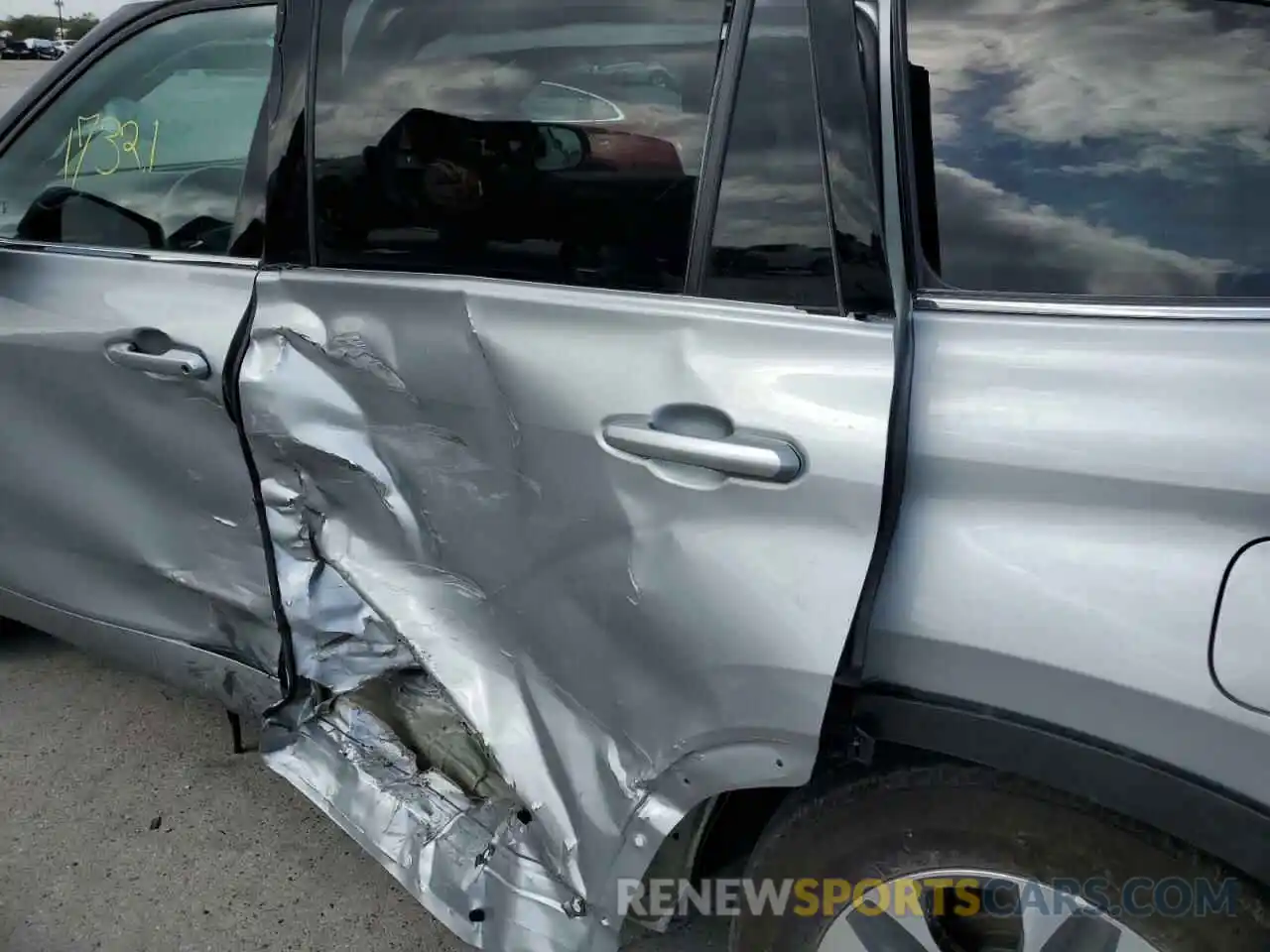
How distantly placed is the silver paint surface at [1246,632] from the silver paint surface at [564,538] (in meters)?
0.40

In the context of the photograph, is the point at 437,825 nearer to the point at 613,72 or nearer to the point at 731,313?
the point at 731,313

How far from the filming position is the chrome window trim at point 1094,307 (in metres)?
1.25

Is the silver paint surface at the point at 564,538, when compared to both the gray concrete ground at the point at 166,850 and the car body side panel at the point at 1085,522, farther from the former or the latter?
the gray concrete ground at the point at 166,850

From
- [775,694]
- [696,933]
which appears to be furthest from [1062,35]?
[696,933]

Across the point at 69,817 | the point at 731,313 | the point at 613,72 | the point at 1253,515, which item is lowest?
the point at 69,817

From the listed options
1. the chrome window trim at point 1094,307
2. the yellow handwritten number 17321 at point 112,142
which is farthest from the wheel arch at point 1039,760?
the yellow handwritten number 17321 at point 112,142

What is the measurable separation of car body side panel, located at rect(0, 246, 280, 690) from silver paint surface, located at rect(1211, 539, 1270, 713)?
165cm

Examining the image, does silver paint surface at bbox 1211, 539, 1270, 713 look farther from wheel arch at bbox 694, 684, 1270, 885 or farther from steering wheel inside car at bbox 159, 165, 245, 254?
steering wheel inside car at bbox 159, 165, 245, 254

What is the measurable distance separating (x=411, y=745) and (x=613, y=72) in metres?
1.34

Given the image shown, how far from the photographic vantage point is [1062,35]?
54.6 inches

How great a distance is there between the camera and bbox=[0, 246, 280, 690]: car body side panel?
6.77ft

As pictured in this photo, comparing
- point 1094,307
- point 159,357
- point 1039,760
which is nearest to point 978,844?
point 1039,760

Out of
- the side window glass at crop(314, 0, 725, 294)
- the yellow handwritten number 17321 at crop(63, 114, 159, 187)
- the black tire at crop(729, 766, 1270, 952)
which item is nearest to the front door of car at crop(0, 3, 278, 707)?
the yellow handwritten number 17321 at crop(63, 114, 159, 187)

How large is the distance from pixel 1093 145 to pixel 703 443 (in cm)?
63
